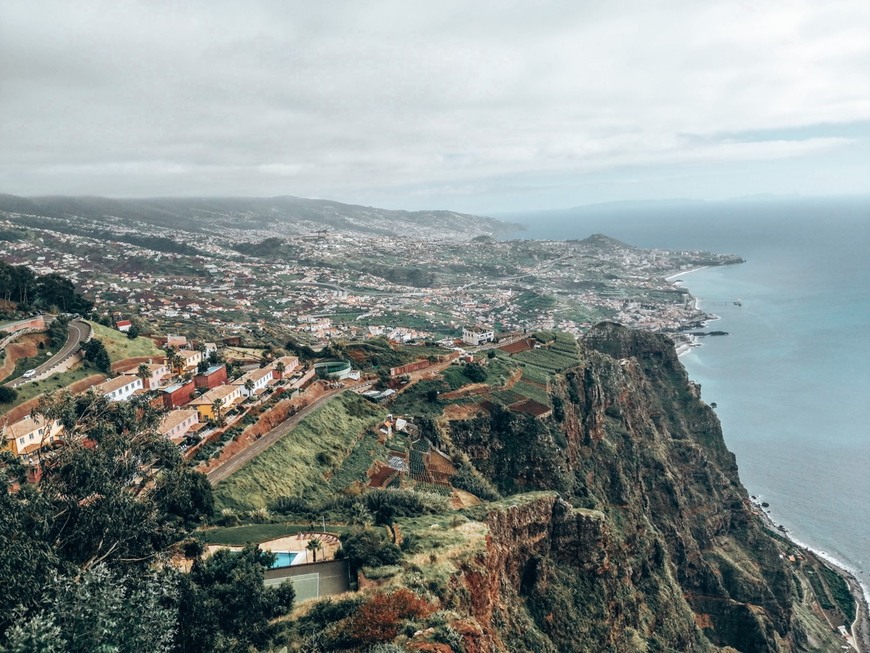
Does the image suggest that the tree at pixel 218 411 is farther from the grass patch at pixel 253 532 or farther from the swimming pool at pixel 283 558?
the swimming pool at pixel 283 558

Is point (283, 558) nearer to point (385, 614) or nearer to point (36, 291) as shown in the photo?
point (385, 614)

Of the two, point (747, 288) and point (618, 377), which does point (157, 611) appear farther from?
point (747, 288)

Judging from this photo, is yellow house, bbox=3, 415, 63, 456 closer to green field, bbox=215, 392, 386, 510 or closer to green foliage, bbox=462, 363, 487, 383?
green field, bbox=215, 392, 386, 510

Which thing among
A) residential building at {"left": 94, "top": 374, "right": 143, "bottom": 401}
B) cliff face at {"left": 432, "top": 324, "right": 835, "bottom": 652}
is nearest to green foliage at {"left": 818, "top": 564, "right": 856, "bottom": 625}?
cliff face at {"left": 432, "top": 324, "right": 835, "bottom": 652}

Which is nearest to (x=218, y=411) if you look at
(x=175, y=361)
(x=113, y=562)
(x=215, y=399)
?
(x=215, y=399)

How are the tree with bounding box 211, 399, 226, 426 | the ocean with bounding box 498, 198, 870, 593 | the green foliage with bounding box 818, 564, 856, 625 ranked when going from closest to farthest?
the tree with bounding box 211, 399, 226, 426
the green foliage with bounding box 818, 564, 856, 625
the ocean with bounding box 498, 198, 870, 593

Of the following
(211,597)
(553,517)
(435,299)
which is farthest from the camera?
(435,299)

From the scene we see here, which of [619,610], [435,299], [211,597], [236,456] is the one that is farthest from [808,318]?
[211,597]
